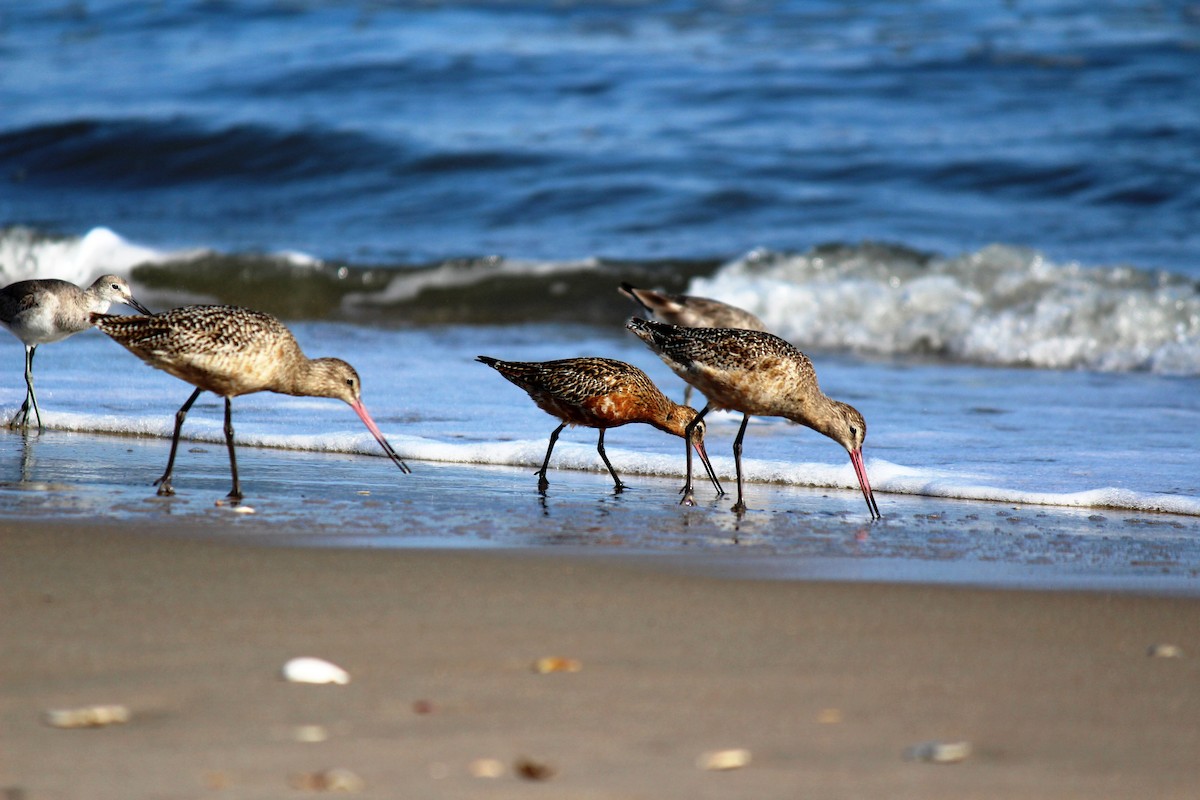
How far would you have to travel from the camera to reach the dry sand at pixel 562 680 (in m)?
2.85

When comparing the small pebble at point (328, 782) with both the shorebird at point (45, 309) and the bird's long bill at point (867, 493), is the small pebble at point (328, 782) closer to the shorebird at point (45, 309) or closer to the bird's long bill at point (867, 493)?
the bird's long bill at point (867, 493)

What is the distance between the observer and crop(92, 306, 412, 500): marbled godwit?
5941 mm

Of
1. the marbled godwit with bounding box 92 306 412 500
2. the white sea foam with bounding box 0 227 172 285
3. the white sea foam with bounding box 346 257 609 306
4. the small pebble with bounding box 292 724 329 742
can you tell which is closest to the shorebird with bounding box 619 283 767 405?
the marbled godwit with bounding box 92 306 412 500

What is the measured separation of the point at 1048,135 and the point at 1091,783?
14.7 metres

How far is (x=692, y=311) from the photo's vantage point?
376 inches

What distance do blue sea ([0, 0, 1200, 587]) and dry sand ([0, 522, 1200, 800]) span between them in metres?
1.24

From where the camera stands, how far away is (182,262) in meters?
15.0

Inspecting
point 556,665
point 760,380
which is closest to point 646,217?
→ point 760,380

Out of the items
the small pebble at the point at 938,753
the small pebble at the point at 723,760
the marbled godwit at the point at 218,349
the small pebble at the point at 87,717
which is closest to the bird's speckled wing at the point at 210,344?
the marbled godwit at the point at 218,349

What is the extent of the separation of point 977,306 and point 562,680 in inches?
380

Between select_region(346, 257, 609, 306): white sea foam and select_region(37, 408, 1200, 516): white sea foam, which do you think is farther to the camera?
select_region(346, 257, 609, 306): white sea foam

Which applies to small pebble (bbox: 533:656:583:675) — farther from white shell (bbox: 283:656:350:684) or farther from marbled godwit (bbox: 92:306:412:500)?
marbled godwit (bbox: 92:306:412:500)

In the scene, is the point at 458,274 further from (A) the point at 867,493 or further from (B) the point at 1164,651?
(B) the point at 1164,651

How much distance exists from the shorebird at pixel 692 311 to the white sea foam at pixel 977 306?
110 inches
